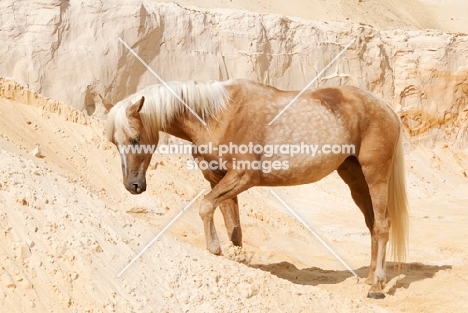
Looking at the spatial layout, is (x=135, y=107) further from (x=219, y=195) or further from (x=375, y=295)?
(x=375, y=295)

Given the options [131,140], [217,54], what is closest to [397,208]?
[131,140]

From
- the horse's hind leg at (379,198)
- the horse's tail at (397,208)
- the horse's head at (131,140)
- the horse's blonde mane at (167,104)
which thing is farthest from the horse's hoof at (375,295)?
the horse's head at (131,140)

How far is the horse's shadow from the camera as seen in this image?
7800 millimetres

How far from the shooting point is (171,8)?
14.1m

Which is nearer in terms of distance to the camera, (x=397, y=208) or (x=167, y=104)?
(x=167, y=104)

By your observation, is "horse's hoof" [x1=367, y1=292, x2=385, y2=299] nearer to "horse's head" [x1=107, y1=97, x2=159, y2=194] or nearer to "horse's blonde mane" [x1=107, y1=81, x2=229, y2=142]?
"horse's blonde mane" [x1=107, y1=81, x2=229, y2=142]

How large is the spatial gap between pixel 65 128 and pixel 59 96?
2.87 ft

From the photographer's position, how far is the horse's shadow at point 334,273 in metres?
7.80

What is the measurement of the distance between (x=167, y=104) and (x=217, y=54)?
8.10 meters

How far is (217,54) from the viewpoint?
14.7m

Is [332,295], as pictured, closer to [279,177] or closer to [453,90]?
[279,177]

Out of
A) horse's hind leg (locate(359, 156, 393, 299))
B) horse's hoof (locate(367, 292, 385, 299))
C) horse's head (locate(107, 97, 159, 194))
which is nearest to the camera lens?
horse's head (locate(107, 97, 159, 194))

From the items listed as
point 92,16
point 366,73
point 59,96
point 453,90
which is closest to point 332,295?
point 59,96

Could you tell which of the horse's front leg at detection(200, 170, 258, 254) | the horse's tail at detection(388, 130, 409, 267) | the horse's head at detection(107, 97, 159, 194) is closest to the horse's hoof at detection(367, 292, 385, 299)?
the horse's tail at detection(388, 130, 409, 267)
